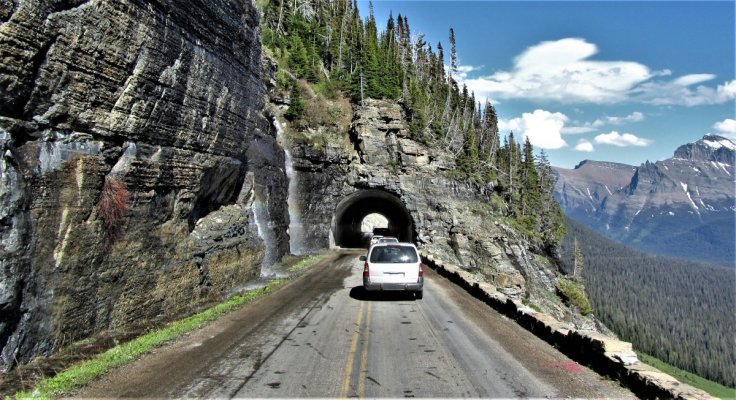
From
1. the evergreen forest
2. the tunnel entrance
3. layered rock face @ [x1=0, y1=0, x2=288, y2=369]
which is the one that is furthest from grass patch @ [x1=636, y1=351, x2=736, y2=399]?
layered rock face @ [x1=0, y1=0, x2=288, y2=369]

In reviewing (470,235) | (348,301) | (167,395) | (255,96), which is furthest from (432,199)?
(167,395)

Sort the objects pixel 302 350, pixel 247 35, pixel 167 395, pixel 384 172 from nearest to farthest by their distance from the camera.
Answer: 1. pixel 167 395
2. pixel 302 350
3. pixel 247 35
4. pixel 384 172

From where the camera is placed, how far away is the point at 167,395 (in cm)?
745

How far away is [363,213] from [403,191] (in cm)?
2016

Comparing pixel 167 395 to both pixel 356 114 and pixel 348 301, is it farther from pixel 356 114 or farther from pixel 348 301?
pixel 356 114

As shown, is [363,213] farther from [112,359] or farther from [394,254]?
[112,359]

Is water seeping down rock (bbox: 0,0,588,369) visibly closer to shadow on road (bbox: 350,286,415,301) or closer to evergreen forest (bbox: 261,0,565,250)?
shadow on road (bbox: 350,286,415,301)

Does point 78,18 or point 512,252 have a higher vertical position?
point 78,18

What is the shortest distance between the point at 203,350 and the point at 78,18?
31.5 ft

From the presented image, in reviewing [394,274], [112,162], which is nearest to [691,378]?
[394,274]

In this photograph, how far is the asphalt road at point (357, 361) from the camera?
7723mm

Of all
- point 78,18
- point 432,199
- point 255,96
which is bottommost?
point 432,199

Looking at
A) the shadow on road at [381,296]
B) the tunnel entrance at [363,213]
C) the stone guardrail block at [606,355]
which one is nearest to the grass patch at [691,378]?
the tunnel entrance at [363,213]

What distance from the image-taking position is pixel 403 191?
46.9 m
